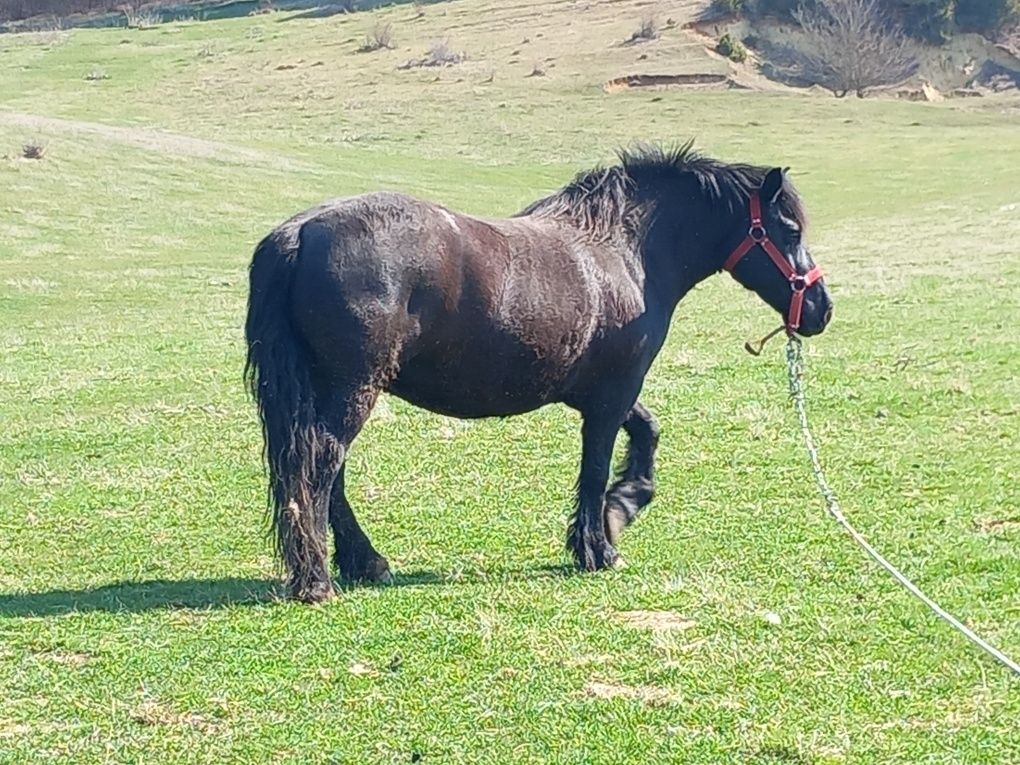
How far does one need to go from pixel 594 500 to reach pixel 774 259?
1.70 metres

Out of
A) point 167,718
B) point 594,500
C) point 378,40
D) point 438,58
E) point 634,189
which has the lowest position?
point 438,58

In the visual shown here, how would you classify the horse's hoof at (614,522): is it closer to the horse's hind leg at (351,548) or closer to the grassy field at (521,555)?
the grassy field at (521,555)

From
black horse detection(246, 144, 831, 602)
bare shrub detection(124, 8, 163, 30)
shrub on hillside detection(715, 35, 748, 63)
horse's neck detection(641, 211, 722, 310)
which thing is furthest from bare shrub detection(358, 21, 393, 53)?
horse's neck detection(641, 211, 722, 310)

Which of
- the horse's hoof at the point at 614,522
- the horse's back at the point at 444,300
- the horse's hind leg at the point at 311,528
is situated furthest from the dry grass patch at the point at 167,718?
the horse's hoof at the point at 614,522

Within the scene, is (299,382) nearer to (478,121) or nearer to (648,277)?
(648,277)

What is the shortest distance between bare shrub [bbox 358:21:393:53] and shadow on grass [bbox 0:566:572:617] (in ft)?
193

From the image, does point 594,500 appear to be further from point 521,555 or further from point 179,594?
point 179,594

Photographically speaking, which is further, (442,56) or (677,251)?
(442,56)

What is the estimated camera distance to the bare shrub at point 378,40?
63.9m

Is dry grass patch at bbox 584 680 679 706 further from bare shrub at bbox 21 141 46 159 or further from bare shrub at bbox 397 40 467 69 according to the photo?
bare shrub at bbox 397 40 467 69

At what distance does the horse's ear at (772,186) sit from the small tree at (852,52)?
54.4 meters

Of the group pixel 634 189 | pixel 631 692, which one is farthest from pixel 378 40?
pixel 631 692

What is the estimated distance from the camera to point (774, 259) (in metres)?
7.86

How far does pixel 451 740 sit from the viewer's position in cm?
501
